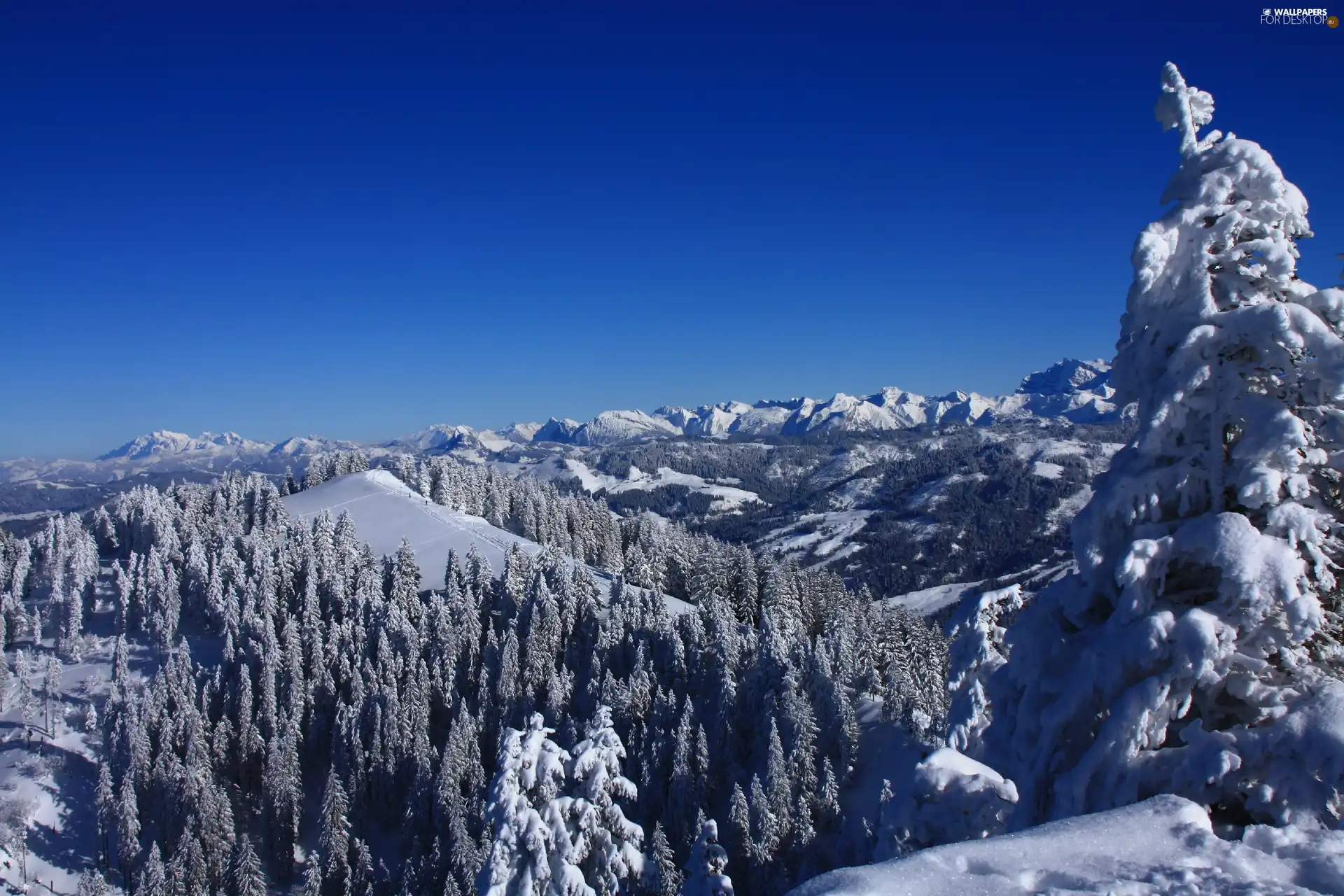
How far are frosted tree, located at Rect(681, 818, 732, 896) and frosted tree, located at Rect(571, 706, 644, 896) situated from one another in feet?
6.67

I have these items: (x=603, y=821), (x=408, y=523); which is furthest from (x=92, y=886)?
(x=408, y=523)

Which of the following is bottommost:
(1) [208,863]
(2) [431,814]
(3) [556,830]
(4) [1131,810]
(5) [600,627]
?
(1) [208,863]

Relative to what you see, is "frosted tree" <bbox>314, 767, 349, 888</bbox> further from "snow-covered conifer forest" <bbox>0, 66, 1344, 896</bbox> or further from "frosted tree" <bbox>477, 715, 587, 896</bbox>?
"frosted tree" <bbox>477, 715, 587, 896</bbox>

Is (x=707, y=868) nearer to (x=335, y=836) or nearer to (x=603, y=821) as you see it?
(x=603, y=821)

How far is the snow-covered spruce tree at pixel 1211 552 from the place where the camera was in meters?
8.67

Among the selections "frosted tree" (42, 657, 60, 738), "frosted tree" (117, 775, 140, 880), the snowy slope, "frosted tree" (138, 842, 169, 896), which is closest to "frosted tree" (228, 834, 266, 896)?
"frosted tree" (138, 842, 169, 896)

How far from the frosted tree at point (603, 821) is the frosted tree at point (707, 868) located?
2.03 metres

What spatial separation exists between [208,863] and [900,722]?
5778 centimetres

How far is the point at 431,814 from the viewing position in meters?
62.7

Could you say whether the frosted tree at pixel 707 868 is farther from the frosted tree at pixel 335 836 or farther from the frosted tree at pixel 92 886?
the frosted tree at pixel 92 886

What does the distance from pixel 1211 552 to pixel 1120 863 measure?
13.4 ft

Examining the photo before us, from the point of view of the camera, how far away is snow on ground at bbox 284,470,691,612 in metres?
110

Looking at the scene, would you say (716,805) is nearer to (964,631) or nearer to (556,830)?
(556,830)

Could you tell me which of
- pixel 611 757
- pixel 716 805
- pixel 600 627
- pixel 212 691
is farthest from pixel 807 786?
pixel 212 691
